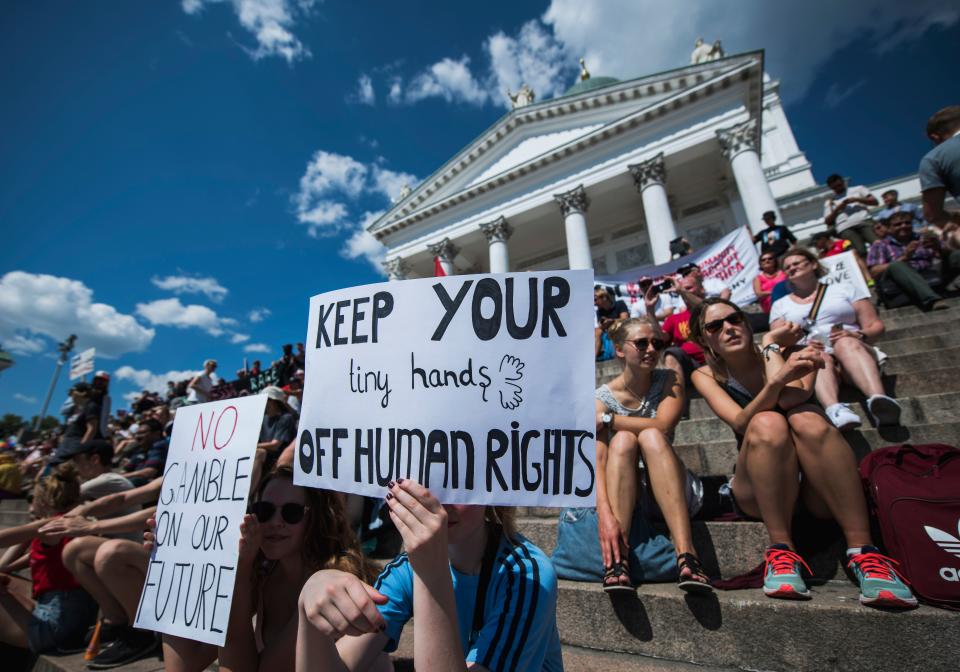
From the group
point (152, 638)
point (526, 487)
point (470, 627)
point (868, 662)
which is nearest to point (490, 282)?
point (526, 487)

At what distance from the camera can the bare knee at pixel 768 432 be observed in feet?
6.78

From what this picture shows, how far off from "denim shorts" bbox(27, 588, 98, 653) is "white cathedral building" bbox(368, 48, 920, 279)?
15534 millimetres

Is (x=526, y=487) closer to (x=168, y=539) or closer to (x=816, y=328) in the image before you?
(x=168, y=539)

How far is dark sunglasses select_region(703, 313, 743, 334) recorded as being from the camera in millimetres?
2520

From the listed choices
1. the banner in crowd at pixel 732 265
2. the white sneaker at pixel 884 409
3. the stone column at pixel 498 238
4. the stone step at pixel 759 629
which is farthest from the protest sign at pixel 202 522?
the stone column at pixel 498 238

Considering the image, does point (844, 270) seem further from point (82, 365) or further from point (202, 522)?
point (82, 365)

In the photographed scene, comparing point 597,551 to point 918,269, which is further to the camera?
point 918,269

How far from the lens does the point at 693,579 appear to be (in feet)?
5.98

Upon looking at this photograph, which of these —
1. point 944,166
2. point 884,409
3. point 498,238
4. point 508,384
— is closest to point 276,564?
point 508,384

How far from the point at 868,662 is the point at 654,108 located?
68.6 ft

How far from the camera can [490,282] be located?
51.6 inches

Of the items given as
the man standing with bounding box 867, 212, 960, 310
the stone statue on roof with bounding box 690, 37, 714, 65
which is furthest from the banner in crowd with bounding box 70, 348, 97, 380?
the stone statue on roof with bounding box 690, 37, 714, 65

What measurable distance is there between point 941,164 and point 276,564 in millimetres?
5157

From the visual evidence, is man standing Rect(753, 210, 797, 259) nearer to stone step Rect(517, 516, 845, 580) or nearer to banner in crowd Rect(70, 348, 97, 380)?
stone step Rect(517, 516, 845, 580)
